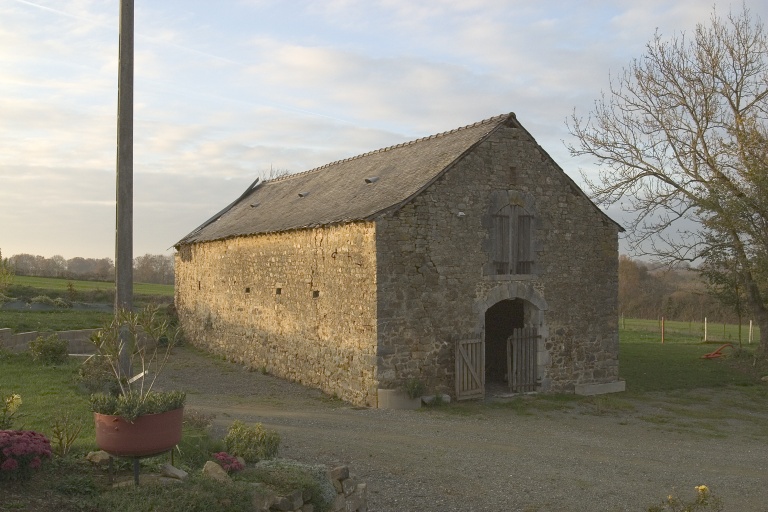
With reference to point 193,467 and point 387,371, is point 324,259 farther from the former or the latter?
point 193,467

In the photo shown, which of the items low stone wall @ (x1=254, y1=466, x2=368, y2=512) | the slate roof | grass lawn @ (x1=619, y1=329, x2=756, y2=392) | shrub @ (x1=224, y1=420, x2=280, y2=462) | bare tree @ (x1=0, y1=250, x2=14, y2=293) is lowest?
grass lawn @ (x1=619, y1=329, x2=756, y2=392)

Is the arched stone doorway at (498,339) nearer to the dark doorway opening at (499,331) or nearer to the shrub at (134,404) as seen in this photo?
the dark doorway opening at (499,331)

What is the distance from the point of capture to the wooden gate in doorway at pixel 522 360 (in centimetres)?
1431

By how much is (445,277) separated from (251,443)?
261 inches

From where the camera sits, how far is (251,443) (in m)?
7.48

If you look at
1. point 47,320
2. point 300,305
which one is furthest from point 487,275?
point 47,320

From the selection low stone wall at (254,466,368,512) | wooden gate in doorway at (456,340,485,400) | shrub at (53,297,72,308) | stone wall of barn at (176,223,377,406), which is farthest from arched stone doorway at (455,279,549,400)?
shrub at (53,297,72,308)

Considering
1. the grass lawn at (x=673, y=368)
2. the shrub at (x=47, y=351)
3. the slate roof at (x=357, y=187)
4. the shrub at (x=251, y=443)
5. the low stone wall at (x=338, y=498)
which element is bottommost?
the grass lawn at (x=673, y=368)

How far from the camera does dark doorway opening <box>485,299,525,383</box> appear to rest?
1655 cm

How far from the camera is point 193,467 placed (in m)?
6.91

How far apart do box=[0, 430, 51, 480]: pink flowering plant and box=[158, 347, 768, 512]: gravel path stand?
3.38 metres

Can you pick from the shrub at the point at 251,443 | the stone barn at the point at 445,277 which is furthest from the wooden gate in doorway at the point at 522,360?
the shrub at the point at 251,443

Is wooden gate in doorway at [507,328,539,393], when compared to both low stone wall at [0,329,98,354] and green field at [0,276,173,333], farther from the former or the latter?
low stone wall at [0,329,98,354]

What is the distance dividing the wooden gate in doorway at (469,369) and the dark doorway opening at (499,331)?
9.40ft
